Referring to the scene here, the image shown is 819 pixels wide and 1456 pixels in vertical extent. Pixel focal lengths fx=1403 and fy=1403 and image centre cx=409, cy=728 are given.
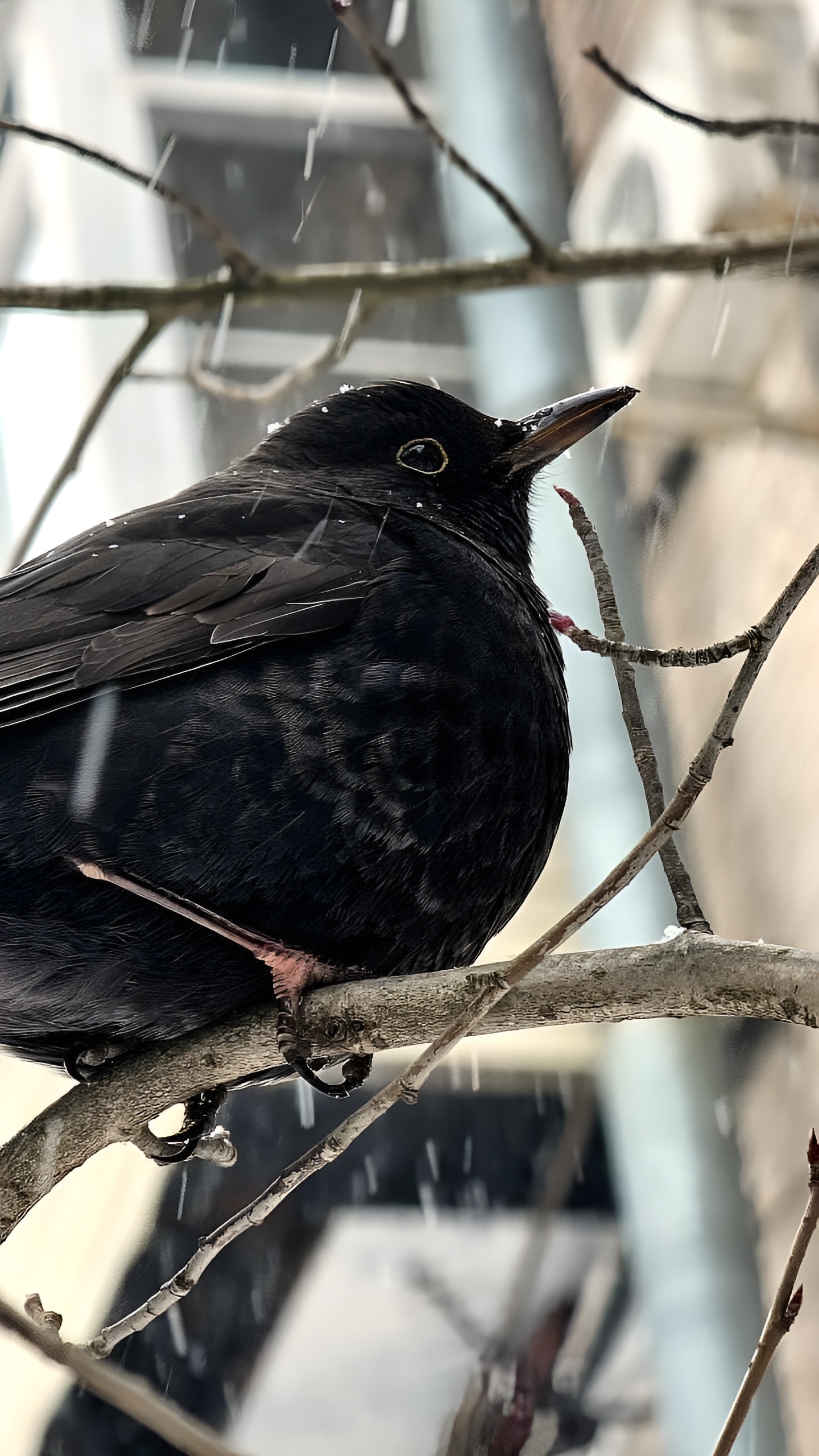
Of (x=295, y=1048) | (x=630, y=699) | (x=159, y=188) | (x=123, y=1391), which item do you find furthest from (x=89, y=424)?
(x=123, y=1391)

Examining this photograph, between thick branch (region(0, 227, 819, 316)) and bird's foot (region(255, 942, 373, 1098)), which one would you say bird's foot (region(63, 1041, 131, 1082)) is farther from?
thick branch (region(0, 227, 819, 316))

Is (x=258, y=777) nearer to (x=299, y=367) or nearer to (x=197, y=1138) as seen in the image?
(x=197, y=1138)

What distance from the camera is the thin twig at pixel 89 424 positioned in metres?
2.31

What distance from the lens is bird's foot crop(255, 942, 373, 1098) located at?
5.62 ft

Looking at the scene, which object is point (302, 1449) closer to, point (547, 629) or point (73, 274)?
point (547, 629)

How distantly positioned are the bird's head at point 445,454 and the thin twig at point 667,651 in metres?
0.68

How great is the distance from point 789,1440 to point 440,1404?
34.5 inches

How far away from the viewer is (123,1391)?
4.53 feet

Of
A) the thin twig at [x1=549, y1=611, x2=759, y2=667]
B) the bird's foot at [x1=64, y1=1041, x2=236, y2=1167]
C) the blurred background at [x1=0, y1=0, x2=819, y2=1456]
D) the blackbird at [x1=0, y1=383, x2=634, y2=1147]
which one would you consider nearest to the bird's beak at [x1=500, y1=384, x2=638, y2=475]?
the blurred background at [x1=0, y1=0, x2=819, y2=1456]

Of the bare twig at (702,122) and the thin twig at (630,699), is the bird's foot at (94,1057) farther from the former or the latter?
the bare twig at (702,122)

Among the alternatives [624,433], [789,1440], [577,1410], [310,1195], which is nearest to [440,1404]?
[577,1410]

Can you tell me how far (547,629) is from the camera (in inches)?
85.1

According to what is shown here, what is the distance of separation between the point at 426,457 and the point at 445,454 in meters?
0.03

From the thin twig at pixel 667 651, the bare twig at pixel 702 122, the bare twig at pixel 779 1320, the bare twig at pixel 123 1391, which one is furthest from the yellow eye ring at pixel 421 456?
the bare twig at pixel 123 1391
